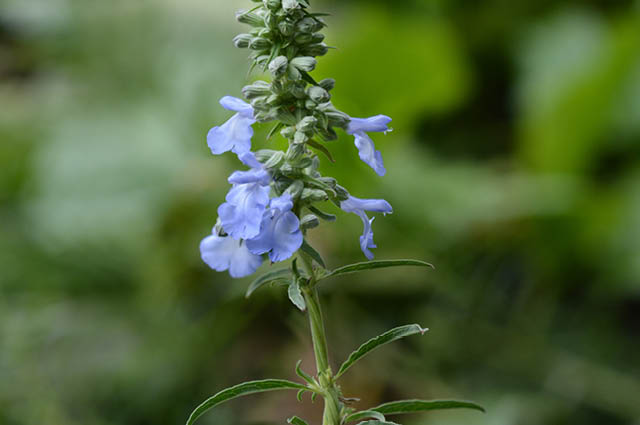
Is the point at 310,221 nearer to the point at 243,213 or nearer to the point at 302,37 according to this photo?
the point at 243,213

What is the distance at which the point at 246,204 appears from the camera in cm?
63

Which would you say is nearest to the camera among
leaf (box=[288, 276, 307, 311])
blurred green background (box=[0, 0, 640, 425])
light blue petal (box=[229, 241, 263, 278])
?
leaf (box=[288, 276, 307, 311])

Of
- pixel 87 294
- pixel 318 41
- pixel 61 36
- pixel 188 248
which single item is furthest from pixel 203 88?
pixel 318 41

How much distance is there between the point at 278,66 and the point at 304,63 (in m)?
0.03

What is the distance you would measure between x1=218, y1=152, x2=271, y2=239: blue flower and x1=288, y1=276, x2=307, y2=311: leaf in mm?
66

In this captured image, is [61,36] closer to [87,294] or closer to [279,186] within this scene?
[87,294]

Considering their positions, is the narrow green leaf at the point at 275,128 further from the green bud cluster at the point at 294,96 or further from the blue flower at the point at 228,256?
the blue flower at the point at 228,256

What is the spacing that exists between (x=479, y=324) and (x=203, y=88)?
136cm

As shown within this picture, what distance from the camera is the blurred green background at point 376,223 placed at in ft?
6.25

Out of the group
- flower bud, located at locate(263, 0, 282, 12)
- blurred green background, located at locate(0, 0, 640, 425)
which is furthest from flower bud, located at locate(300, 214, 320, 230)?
blurred green background, located at locate(0, 0, 640, 425)

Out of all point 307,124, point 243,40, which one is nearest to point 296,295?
point 307,124

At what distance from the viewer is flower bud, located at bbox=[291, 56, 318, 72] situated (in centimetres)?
64

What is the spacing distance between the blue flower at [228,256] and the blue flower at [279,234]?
0.07 m

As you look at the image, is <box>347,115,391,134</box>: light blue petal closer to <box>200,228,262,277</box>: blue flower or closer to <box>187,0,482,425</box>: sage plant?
<box>187,0,482,425</box>: sage plant
